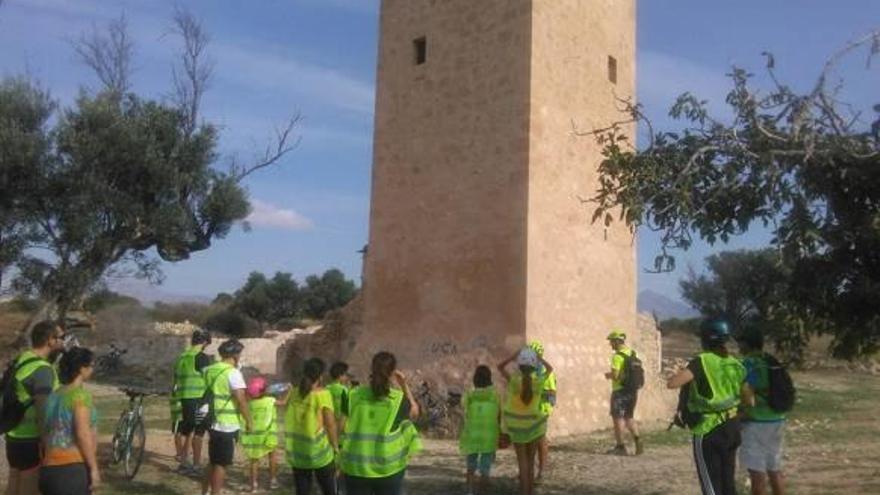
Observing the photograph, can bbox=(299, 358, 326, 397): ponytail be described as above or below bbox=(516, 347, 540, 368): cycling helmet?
below

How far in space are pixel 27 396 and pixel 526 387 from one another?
454cm

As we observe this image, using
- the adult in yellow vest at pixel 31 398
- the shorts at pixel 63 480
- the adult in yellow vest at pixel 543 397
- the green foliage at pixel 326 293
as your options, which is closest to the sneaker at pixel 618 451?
the adult in yellow vest at pixel 543 397

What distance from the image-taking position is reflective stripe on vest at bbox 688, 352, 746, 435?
654 centimetres

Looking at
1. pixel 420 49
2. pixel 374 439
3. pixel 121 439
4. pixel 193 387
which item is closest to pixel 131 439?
pixel 121 439

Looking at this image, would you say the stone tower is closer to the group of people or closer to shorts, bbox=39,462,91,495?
the group of people

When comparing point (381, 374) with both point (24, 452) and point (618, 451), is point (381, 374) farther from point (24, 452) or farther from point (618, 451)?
point (618, 451)

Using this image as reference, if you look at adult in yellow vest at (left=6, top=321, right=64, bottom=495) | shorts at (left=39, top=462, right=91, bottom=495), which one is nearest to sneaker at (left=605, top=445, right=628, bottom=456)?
adult in yellow vest at (left=6, top=321, right=64, bottom=495)

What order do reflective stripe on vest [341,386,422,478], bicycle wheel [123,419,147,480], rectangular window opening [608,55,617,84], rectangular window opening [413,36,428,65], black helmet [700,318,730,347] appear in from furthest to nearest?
rectangular window opening [608,55,617,84] → rectangular window opening [413,36,428,65] → bicycle wheel [123,419,147,480] → black helmet [700,318,730,347] → reflective stripe on vest [341,386,422,478]

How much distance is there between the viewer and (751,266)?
50.0m

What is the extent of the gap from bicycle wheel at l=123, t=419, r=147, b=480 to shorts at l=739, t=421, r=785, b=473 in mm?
6924

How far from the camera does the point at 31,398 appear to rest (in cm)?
639

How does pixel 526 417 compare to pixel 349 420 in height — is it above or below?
below

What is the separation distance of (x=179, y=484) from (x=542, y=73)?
8802 mm

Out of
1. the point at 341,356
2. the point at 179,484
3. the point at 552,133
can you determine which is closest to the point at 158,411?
the point at 341,356
